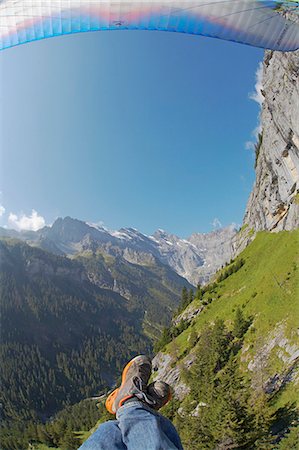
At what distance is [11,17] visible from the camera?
7551 millimetres

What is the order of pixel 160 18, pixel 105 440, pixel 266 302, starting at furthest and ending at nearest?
pixel 266 302 < pixel 160 18 < pixel 105 440

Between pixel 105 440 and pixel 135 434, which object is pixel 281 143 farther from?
pixel 105 440

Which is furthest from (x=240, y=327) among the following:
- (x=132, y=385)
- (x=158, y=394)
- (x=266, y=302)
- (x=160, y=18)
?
(x=160, y=18)

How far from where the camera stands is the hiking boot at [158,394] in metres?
5.96

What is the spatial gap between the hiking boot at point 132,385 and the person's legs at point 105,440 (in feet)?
3.29

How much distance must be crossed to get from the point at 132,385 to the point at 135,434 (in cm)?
178

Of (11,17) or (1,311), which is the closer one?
(11,17)

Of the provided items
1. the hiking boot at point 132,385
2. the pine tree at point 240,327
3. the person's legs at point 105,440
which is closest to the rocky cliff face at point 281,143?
the pine tree at point 240,327

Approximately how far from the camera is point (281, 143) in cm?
6681

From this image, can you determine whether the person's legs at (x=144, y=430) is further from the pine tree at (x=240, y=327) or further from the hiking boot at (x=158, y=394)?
the pine tree at (x=240, y=327)

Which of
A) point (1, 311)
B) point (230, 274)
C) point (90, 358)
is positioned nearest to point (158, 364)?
point (230, 274)

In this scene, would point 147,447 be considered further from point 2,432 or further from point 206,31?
point 2,432

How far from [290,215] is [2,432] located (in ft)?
415

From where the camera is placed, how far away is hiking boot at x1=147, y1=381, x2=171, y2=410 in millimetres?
5956
